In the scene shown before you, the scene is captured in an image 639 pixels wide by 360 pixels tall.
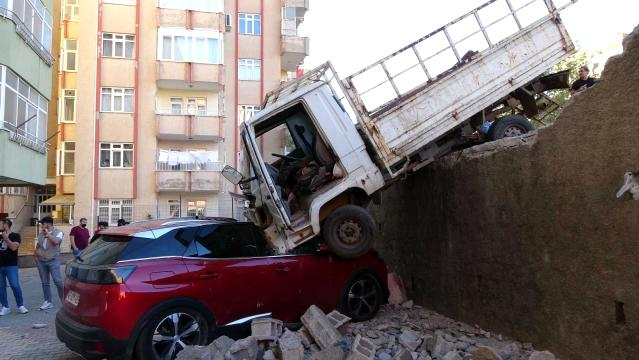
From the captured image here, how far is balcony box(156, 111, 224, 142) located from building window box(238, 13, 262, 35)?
21.3 feet

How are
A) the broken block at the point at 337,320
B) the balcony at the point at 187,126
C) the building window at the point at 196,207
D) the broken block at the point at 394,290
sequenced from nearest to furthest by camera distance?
the broken block at the point at 337,320 → the broken block at the point at 394,290 → the balcony at the point at 187,126 → the building window at the point at 196,207

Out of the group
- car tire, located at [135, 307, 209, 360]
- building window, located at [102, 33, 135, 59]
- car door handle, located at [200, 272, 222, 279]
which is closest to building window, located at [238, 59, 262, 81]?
building window, located at [102, 33, 135, 59]

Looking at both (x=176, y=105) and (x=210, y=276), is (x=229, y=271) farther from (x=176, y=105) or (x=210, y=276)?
(x=176, y=105)

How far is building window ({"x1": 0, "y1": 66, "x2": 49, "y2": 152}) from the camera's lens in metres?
14.1

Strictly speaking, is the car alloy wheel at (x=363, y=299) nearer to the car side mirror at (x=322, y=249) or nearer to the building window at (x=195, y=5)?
the car side mirror at (x=322, y=249)

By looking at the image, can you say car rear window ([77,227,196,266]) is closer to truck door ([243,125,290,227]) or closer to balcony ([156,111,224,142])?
truck door ([243,125,290,227])

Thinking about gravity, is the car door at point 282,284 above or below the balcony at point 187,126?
below

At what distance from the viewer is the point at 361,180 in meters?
7.27

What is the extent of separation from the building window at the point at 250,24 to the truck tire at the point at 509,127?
2538 cm

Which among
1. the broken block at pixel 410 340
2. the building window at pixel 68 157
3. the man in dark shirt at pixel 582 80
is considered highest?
the building window at pixel 68 157

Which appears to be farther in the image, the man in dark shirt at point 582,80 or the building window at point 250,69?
the building window at point 250,69

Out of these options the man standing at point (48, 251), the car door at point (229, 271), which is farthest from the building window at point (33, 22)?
the car door at point (229, 271)

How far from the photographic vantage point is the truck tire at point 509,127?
825 cm

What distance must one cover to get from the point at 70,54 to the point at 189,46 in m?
6.52
